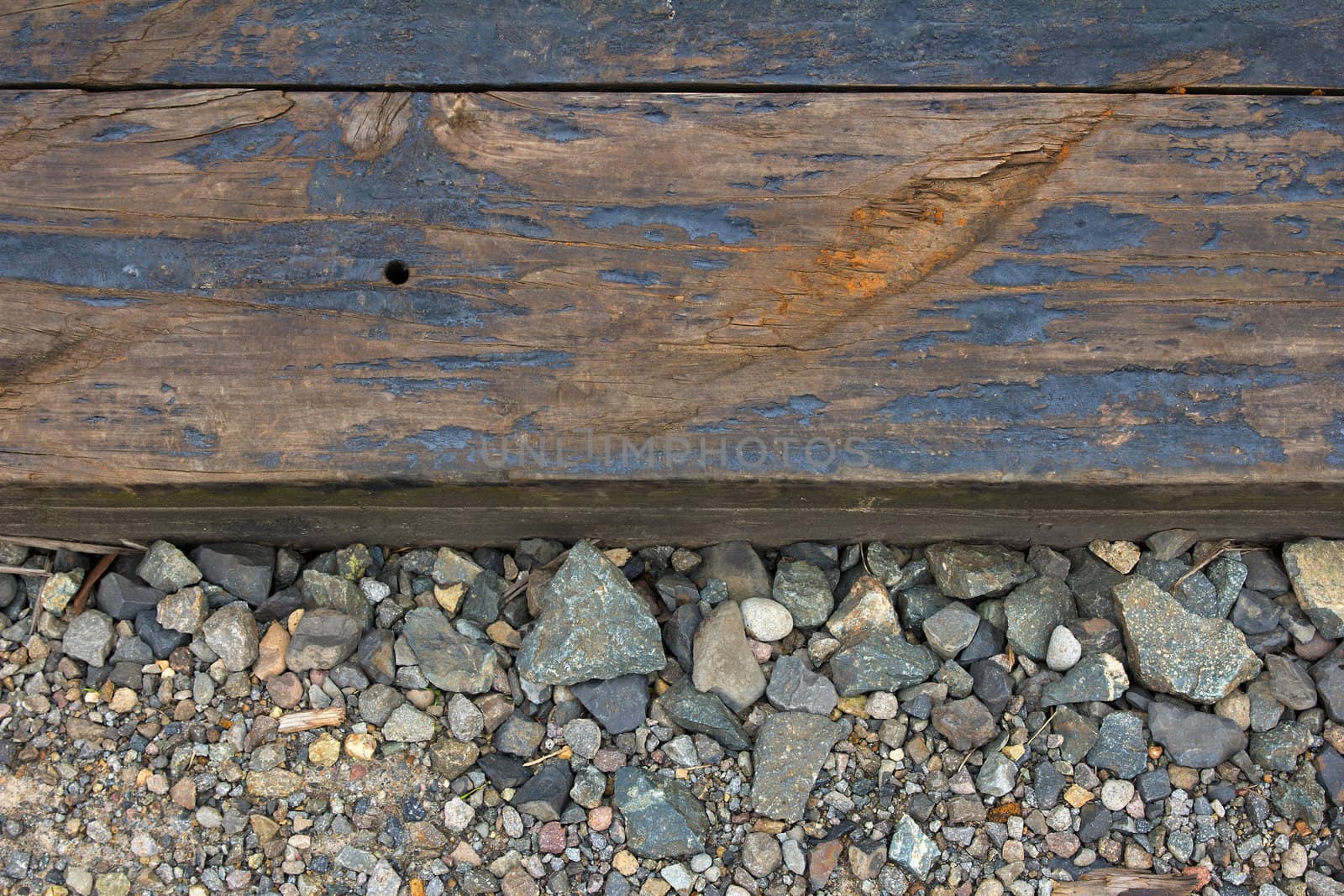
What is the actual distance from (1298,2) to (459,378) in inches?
59.6

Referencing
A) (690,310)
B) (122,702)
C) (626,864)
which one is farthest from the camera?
(122,702)

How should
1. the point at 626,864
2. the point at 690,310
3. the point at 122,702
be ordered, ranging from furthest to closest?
the point at 122,702, the point at 626,864, the point at 690,310

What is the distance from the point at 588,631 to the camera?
6.62ft

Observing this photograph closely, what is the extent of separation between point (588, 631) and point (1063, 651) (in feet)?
3.02

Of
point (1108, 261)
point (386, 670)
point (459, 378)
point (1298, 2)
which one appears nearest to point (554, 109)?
point (459, 378)

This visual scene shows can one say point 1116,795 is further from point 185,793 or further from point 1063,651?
point 185,793

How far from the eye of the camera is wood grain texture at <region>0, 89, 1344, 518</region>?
1.70 meters

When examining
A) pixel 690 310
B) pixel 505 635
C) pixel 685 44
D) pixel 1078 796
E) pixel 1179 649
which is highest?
pixel 685 44

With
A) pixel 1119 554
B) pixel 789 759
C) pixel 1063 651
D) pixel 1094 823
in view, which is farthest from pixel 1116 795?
pixel 789 759

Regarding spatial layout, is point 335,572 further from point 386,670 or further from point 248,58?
point 248,58

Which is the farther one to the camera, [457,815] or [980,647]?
[980,647]

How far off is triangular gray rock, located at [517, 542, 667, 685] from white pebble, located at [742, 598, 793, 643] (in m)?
0.19

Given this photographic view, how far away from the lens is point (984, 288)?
1.70m

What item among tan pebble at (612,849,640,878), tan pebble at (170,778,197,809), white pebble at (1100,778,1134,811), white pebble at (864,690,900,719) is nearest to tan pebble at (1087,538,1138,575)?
white pebble at (1100,778,1134,811)
